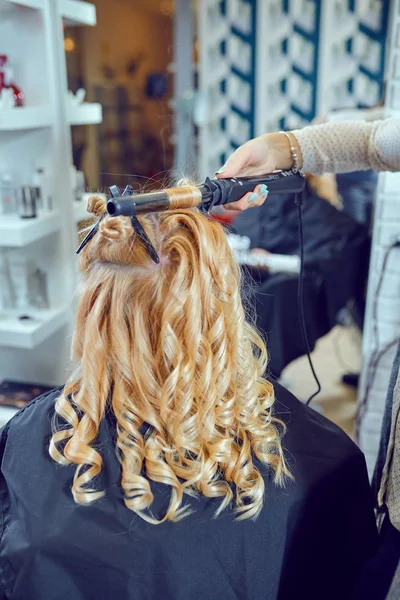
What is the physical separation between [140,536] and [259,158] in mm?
712

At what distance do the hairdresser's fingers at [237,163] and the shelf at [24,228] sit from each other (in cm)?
52

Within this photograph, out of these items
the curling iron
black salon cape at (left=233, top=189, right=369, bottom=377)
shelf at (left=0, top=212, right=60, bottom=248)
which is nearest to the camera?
the curling iron

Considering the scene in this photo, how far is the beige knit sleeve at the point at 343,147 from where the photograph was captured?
1.12 metres

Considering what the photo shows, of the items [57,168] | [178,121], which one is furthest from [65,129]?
[178,121]

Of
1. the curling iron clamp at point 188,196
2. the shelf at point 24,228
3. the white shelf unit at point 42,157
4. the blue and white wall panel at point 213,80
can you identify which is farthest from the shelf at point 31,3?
the blue and white wall panel at point 213,80

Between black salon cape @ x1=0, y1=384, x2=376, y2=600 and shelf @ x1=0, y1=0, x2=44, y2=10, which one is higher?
shelf @ x1=0, y1=0, x2=44, y2=10

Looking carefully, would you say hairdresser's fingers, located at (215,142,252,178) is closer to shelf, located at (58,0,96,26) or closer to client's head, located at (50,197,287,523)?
client's head, located at (50,197,287,523)

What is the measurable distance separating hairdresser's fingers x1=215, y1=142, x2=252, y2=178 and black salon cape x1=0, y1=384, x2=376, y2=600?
44 cm

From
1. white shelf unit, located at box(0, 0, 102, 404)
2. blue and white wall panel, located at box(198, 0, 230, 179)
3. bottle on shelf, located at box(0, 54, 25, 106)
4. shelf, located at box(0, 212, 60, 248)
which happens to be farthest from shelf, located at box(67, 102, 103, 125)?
blue and white wall panel, located at box(198, 0, 230, 179)

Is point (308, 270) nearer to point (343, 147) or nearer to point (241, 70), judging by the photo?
point (343, 147)

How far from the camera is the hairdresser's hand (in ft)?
3.24

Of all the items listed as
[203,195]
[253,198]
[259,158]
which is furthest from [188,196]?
[259,158]

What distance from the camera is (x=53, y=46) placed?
1.28 metres

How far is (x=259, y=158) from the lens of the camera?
1.08 metres
